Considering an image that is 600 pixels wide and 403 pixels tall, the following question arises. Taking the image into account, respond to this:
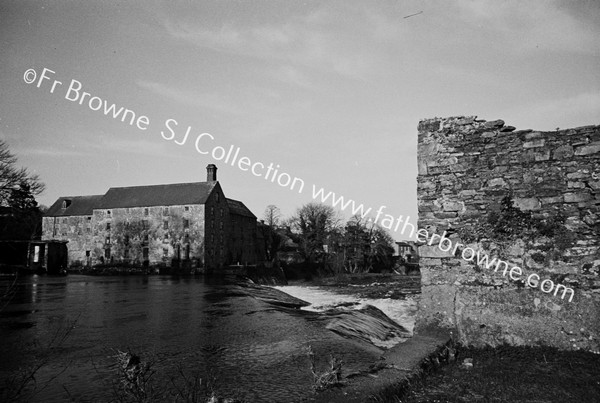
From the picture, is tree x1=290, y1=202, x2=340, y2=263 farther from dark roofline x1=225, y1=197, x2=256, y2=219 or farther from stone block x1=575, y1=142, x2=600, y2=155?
stone block x1=575, y1=142, x2=600, y2=155

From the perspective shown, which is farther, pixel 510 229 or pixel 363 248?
pixel 363 248

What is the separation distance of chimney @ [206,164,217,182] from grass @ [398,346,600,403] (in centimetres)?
4608

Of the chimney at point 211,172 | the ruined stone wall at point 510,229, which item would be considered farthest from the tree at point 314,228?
the ruined stone wall at point 510,229

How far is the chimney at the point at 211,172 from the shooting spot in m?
49.3

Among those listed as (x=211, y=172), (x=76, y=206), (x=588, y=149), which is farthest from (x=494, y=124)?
(x=76, y=206)

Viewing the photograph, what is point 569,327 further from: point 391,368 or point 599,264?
point 391,368

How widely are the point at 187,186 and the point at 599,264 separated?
48035mm

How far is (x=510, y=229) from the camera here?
6.00m

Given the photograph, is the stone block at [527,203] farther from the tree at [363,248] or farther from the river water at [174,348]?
the tree at [363,248]

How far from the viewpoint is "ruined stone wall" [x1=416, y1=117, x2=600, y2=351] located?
5613 millimetres

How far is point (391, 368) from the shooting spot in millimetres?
4762

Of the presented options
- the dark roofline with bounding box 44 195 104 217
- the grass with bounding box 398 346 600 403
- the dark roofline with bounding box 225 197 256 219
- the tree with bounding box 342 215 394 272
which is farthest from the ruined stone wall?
the dark roofline with bounding box 44 195 104 217

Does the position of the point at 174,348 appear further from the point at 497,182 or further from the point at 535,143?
the point at 535,143

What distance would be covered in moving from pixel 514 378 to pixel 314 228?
51279mm
